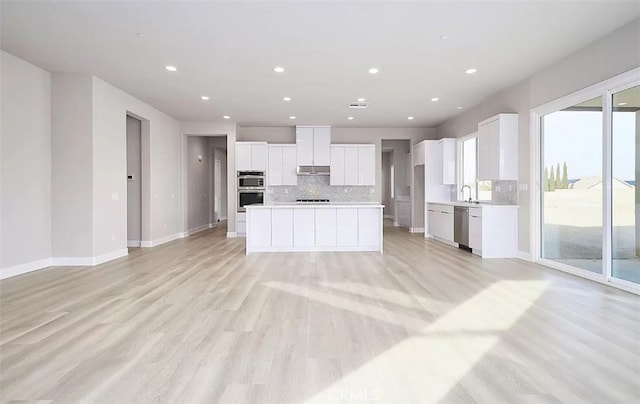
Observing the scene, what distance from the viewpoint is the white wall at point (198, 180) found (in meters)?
9.63

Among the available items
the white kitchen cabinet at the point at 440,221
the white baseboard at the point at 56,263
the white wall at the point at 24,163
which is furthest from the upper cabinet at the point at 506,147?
the white wall at the point at 24,163

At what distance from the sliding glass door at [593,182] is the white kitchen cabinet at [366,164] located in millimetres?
4275

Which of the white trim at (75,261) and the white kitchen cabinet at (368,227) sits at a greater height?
the white kitchen cabinet at (368,227)

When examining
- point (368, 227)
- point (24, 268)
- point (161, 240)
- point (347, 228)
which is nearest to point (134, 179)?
point (161, 240)

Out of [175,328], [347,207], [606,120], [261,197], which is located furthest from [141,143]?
[606,120]

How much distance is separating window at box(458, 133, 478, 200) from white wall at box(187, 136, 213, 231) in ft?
22.9

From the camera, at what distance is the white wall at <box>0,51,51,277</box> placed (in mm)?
4527

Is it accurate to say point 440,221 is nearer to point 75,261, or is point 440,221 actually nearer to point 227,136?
point 227,136

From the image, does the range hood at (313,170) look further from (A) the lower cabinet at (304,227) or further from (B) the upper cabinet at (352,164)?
(A) the lower cabinet at (304,227)

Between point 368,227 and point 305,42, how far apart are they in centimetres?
347

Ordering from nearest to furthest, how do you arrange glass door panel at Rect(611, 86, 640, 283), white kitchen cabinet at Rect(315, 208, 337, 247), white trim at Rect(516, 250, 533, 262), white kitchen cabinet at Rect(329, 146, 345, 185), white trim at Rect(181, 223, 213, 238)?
glass door panel at Rect(611, 86, 640, 283), white trim at Rect(516, 250, 533, 262), white kitchen cabinet at Rect(315, 208, 337, 247), white kitchen cabinet at Rect(329, 146, 345, 185), white trim at Rect(181, 223, 213, 238)

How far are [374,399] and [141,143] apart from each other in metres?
7.27

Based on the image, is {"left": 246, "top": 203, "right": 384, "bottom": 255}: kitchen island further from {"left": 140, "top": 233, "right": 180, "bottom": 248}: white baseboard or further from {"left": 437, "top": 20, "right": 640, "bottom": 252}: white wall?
{"left": 140, "top": 233, "right": 180, "bottom": 248}: white baseboard

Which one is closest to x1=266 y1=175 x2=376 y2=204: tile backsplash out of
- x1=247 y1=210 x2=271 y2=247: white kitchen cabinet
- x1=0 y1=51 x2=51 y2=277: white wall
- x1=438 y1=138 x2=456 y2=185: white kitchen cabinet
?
x1=438 y1=138 x2=456 y2=185: white kitchen cabinet
